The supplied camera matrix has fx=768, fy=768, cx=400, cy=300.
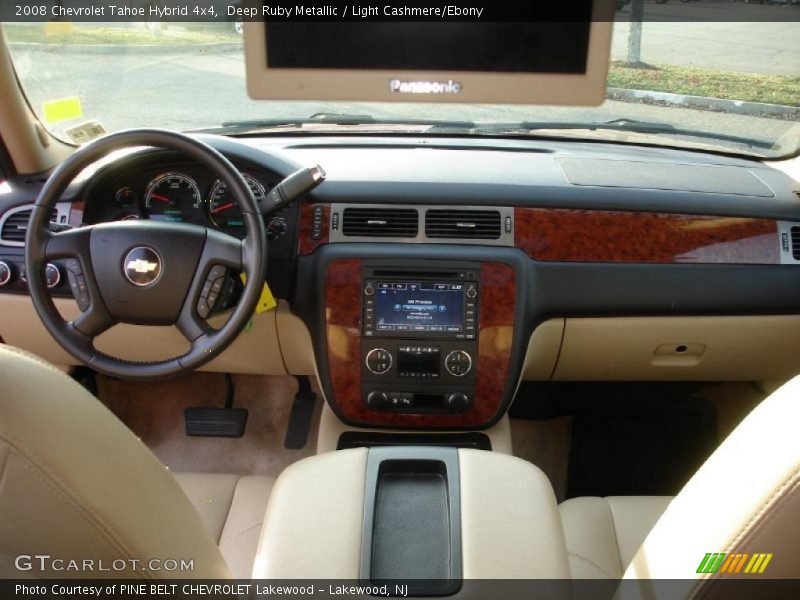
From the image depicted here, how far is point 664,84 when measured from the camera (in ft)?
8.19

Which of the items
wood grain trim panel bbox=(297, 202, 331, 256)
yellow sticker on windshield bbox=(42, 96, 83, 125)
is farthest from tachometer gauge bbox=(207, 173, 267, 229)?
yellow sticker on windshield bbox=(42, 96, 83, 125)

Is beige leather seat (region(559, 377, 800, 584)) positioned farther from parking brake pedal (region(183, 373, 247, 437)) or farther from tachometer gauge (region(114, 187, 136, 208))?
parking brake pedal (region(183, 373, 247, 437))

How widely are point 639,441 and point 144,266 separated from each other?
6.72ft

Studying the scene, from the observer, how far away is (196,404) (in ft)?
10.7

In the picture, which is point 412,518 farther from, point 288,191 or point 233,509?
point 288,191

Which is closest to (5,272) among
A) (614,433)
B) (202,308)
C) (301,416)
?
(202,308)

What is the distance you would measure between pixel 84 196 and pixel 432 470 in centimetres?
144

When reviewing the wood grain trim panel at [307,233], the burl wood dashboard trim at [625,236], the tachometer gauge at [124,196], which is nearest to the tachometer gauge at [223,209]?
the wood grain trim panel at [307,233]

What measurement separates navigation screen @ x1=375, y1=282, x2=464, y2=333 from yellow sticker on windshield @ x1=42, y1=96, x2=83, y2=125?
121 centimetres

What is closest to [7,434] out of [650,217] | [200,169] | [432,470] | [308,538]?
[308,538]

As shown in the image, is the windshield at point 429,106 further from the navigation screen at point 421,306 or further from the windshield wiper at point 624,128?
the navigation screen at point 421,306

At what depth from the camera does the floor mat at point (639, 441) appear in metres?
3.00

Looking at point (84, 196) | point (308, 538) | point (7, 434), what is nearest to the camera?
point (7, 434)

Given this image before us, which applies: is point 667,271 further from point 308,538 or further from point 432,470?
point 308,538
